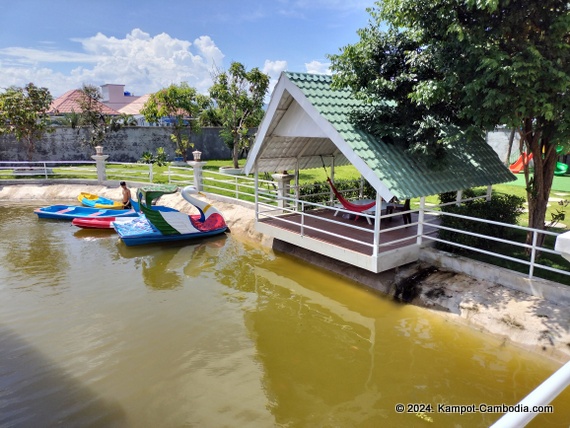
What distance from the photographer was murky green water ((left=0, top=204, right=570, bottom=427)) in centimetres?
461

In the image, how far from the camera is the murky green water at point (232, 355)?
4605mm

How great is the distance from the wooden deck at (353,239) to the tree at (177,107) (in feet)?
44.7

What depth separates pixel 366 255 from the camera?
24.0ft

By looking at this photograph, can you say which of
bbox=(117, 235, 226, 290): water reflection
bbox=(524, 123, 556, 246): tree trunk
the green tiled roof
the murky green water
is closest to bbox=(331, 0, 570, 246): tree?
bbox=(524, 123, 556, 246): tree trunk

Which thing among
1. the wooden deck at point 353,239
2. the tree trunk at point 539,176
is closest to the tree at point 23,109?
the wooden deck at point 353,239

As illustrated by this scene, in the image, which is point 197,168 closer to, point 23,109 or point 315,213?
point 315,213

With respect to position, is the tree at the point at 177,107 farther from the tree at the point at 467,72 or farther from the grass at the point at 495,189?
the tree at the point at 467,72

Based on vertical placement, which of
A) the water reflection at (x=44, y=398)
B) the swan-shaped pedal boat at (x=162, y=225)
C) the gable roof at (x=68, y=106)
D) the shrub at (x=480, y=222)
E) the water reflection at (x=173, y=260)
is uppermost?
the gable roof at (x=68, y=106)

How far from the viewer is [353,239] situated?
756 centimetres

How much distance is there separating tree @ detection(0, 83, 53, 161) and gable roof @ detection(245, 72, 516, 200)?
14526mm

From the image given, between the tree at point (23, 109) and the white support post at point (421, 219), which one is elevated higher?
the tree at point (23, 109)

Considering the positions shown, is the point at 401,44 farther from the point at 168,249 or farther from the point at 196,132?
the point at 196,132

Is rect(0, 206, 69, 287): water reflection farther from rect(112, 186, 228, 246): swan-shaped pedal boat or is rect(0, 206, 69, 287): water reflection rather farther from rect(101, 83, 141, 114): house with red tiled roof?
rect(101, 83, 141, 114): house with red tiled roof

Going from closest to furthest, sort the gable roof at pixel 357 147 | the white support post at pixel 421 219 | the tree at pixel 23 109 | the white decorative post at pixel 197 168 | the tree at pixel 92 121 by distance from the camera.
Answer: the gable roof at pixel 357 147, the white support post at pixel 421 219, the white decorative post at pixel 197 168, the tree at pixel 23 109, the tree at pixel 92 121
